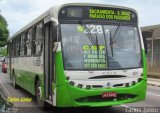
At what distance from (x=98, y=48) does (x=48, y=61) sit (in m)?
1.55

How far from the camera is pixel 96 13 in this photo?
11.0 meters

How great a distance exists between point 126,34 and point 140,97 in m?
1.67

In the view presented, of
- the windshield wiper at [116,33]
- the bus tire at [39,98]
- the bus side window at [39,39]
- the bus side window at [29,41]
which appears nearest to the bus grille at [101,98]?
the windshield wiper at [116,33]

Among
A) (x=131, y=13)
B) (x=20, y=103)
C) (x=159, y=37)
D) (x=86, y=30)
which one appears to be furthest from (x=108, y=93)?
(x=159, y=37)

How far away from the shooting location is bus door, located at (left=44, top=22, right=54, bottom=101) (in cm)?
1105

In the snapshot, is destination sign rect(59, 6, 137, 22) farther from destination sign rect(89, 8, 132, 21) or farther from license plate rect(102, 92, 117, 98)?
license plate rect(102, 92, 117, 98)

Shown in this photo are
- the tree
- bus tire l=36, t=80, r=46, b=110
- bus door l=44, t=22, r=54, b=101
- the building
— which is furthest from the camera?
the tree

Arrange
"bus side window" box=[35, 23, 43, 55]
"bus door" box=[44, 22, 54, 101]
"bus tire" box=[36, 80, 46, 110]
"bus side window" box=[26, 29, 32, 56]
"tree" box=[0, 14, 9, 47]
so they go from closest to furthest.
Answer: "bus door" box=[44, 22, 54, 101]
"bus tire" box=[36, 80, 46, 110]
"bus side window" box=[35, 23, 43, 55]
"bus side window" box=[26, 29, 32, 56]
"tree" box=[0, 14, 9, 47]

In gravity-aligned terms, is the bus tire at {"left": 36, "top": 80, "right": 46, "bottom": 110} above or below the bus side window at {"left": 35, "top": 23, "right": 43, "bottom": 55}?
below

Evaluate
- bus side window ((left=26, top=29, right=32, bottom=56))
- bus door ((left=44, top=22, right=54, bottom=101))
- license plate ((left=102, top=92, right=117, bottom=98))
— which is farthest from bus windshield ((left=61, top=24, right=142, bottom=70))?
bus side window ((left=26, top=29, right=32, bottom=56))

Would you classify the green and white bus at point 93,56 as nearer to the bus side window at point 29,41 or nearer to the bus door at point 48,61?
the bus door at point 48,61

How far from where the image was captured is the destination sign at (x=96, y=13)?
1072cm

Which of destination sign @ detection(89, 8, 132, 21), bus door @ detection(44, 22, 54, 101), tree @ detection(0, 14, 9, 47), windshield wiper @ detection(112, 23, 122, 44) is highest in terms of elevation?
tree @ detection(0, 14, 9, 47)

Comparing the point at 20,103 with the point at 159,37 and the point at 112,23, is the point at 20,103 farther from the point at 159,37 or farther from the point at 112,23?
the point at 159,37
